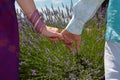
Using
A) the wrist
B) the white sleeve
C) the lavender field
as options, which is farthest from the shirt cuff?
the lavender field

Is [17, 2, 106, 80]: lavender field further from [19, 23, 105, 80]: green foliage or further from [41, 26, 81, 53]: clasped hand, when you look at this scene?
[41, 26, 81, 53]: clasped hand

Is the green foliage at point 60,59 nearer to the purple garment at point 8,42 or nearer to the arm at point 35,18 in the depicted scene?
the arm at point 35,18

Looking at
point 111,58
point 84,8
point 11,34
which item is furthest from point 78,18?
point 11,34

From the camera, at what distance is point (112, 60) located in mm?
2648

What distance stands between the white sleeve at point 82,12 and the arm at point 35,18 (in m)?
0.11

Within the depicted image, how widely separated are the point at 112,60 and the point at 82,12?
0.36 meters

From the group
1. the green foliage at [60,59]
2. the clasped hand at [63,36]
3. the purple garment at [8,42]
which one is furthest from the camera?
the green foliage at [60,59]

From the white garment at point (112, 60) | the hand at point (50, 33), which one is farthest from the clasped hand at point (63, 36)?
the white garment at point (112, 60)

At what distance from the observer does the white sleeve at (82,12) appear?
280 centimetres

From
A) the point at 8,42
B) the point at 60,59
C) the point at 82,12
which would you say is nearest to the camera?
the point at 8,42

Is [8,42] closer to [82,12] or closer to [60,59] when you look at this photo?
[82,12]

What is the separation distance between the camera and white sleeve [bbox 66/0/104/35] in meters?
2.80

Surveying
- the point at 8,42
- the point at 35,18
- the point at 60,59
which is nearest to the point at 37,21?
the point at 35,18

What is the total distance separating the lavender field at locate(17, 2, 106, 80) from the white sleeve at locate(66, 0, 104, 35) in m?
1.20
